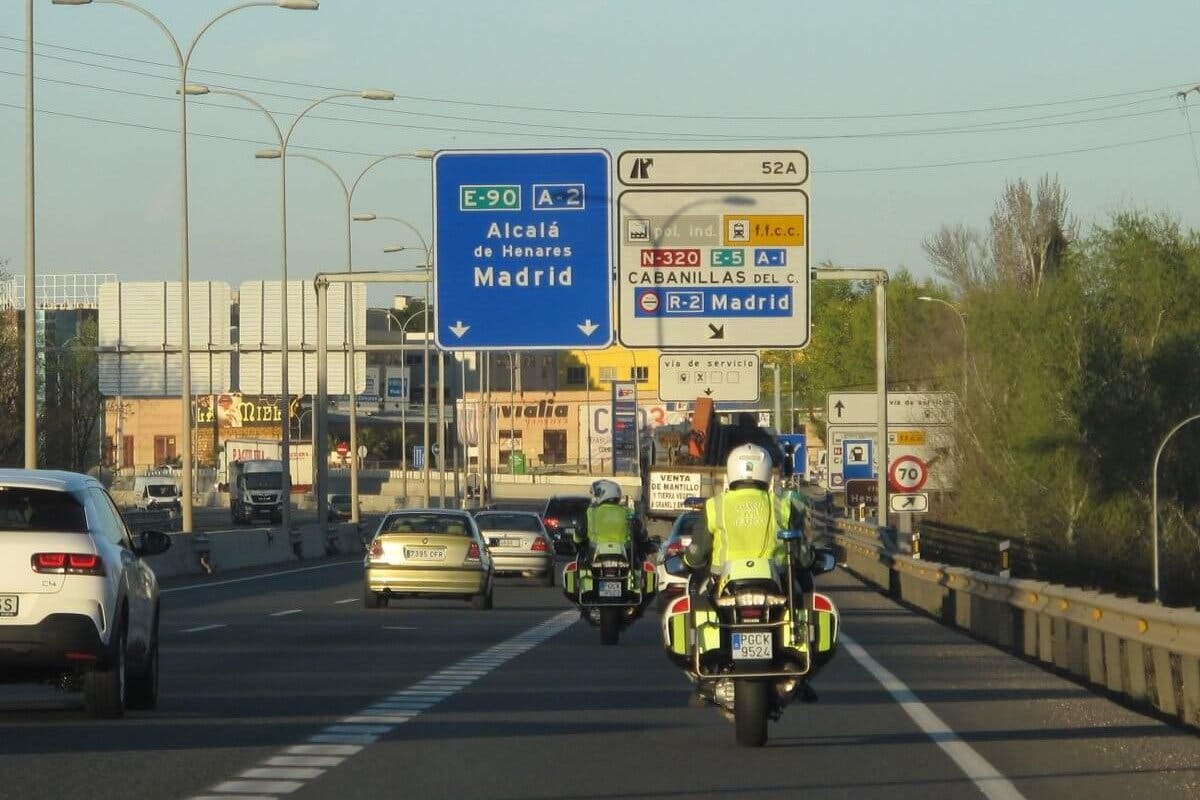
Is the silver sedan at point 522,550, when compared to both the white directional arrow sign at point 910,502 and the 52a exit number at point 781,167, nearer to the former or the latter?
the white directional arrow sign at point 910,502

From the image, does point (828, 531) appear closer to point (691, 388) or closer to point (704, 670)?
point (691, 388)

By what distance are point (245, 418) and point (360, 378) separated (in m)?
82.5

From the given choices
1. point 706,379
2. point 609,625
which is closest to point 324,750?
point 609,625

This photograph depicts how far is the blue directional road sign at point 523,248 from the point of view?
28203 mm

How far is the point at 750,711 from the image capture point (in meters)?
11.8

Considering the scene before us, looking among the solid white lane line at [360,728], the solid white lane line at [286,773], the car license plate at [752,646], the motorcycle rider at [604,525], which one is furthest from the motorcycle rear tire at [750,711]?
the motorcycle rider at [604,525]

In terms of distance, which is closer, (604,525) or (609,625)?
(609,625)

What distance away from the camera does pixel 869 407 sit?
47375mm

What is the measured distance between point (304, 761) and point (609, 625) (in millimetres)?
10122

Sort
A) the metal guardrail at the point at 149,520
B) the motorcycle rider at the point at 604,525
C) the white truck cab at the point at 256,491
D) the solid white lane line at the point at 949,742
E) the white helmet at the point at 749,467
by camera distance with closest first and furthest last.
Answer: the solid white lane line at the point at 949,742, the white helmet at the point at 749,467, the motorcycle rider at the point at 604,525, the metal guardrail at the point at 149,520, the white truck cab at the point at 256,491

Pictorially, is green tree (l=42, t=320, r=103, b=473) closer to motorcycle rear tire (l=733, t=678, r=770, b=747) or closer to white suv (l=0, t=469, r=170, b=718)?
white suv (l=0, t=469, r=170, b=718)

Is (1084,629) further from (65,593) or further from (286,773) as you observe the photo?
(286,773)

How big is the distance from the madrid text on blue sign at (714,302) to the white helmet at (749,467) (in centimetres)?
1666

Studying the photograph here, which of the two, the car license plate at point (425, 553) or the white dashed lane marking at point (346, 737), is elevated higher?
the car license plate at point (425, 553)
